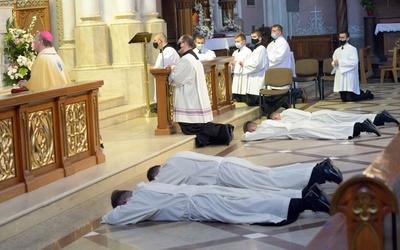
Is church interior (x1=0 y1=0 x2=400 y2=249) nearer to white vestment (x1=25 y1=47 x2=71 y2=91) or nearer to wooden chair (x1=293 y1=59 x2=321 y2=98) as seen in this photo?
wooden chair (x1=293 y1=59 x2=321 y2=98)

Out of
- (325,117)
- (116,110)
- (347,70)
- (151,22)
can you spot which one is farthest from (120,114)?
(347,70)

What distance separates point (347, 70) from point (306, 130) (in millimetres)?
4852

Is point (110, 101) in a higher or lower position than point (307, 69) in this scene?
lower

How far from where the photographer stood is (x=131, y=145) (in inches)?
399

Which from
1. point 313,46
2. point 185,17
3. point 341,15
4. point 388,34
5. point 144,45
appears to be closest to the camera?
point 144,45

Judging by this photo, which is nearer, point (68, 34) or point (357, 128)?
point (357, 128)

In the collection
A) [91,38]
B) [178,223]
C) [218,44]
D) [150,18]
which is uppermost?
A: [150,18]

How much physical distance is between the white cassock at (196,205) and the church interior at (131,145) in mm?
75

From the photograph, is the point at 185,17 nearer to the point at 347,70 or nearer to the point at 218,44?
the point at 218,44

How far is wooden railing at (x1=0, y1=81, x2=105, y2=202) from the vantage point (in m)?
7.14

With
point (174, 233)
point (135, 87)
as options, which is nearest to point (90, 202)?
point (174, 233)

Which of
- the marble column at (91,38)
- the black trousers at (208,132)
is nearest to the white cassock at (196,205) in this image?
the black trousers at (208,132)

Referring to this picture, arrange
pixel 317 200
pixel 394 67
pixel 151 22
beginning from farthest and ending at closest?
pixel 394 67, pixel 151 22, pixel 317 200

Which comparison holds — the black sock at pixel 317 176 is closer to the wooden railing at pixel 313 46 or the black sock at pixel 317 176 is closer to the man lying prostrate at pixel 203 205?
the man lying prostrate at pixel 203 205
